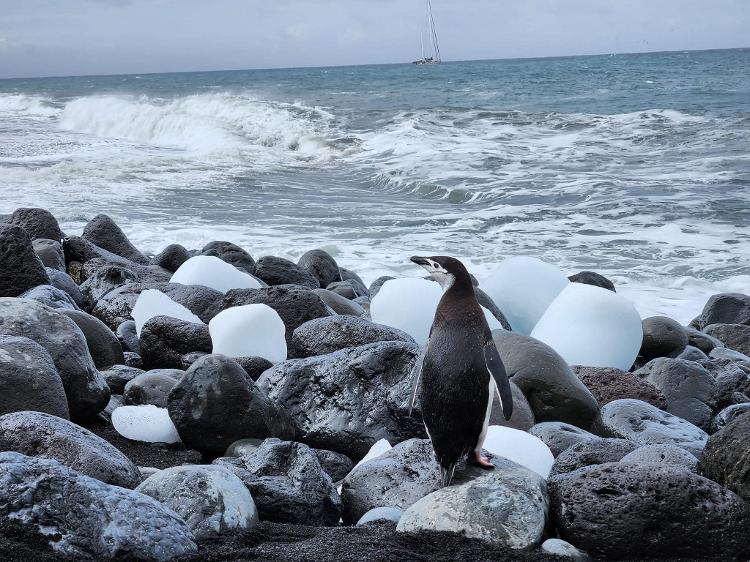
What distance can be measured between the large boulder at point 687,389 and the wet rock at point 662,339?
120 centimetres

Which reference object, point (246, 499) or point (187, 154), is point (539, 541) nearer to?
point (246, 499)

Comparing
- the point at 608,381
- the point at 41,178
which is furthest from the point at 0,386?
the point at 41,178

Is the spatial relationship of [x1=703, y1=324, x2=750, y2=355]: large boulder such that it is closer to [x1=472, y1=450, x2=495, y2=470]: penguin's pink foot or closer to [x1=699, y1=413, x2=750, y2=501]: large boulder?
[x1=699, y1=413, x2=750, y2=501]: large boulder

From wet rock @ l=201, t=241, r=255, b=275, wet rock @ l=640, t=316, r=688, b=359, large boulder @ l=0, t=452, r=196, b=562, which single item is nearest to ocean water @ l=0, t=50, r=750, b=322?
wet rock @ l=201, t=241, r=255, b=275

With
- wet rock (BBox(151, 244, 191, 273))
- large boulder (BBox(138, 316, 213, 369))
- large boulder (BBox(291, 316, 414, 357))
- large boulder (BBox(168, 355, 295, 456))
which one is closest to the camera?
large boulder (BBox(168, 355, 295, 456))

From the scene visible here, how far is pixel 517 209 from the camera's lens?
1575cm

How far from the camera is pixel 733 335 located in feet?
28.2

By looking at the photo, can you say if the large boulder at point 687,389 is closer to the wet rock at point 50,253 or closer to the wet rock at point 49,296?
the wet rock at point 49,296

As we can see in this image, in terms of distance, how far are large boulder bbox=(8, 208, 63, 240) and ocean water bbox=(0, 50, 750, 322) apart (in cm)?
277

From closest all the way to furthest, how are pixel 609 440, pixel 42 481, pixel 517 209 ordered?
1. pixel 42 481
2. pixel 609 440
3. pixel 517 209

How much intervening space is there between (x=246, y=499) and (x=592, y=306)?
4116mm

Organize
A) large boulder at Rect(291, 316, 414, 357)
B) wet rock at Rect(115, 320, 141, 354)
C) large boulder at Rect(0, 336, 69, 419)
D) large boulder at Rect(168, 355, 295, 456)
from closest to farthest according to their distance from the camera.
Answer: large boulder at Rect(0, 336, 69, 419)
large boulder at Rect(168, 355, 295, 456)
large boulder at Rect(291, 316, 414, 357)
wet rock at Rect(115, 320, 141, 354)

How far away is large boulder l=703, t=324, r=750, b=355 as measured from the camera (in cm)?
848

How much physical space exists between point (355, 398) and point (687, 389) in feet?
8.81
